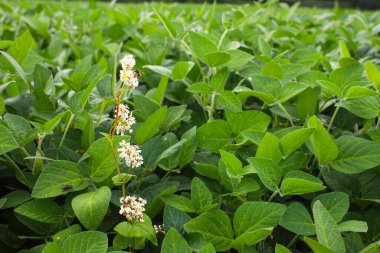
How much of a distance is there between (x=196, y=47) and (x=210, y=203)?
47 centimetres

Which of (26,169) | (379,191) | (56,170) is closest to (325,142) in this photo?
(379,191)

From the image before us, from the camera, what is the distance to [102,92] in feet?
4.10

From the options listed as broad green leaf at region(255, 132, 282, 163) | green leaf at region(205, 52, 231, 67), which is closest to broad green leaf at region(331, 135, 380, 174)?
broad green leaf at region(255, 132, 282, 163)

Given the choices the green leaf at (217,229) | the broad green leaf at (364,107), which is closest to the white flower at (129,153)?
the green leaf at (217,229)

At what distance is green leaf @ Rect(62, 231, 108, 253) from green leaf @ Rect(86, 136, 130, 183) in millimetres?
155

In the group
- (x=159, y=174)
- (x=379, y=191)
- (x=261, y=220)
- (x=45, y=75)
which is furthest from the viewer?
(x=45, y=75)

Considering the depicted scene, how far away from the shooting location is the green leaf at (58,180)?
0.89 metres

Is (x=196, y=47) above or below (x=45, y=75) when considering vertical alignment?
above

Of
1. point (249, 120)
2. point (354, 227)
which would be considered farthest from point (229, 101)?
point (354, 227)

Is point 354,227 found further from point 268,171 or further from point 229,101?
point 229,101

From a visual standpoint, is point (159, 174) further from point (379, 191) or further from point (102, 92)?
point (379, 191)

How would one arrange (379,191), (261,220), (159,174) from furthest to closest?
(159,174) → (379,191) → (261,220)

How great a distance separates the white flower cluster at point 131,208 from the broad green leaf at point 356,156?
0.43 m

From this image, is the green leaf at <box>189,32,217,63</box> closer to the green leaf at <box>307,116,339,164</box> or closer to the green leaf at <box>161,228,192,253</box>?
the green leaf at <box>307,116,339,164</box>
